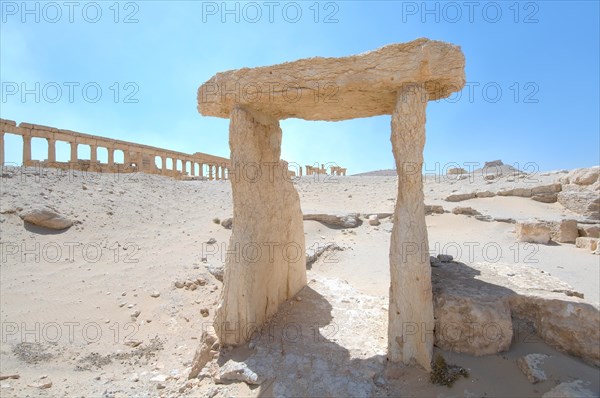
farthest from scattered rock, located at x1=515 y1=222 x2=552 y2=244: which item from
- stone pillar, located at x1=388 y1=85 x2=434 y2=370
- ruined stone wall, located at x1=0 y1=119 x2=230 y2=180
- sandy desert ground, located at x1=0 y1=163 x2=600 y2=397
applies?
ruined stone wall, located at x1=0 y1=119 x2=230 y2=180

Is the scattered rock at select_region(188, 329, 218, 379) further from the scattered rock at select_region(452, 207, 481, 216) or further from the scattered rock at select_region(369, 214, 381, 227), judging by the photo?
the scattered rock at select_region(452, 207, 481, 216)

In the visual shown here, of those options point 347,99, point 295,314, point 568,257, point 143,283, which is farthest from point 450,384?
point 568,257

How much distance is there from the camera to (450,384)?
3.24 metres

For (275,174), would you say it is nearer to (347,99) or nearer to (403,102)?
(347,99)

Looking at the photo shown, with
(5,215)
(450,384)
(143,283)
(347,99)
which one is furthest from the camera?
(5,215)

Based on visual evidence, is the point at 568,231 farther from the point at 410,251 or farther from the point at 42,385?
the point at 42,385

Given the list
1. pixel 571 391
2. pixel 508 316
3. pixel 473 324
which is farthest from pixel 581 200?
pixel 571 391

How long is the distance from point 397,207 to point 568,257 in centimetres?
693

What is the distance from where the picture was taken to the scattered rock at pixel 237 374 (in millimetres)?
3715

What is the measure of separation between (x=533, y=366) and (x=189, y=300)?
5429 millimetres

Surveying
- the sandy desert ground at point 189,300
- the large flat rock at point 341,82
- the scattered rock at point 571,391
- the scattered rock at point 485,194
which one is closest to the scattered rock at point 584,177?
the sandy desert ground at point 189,300

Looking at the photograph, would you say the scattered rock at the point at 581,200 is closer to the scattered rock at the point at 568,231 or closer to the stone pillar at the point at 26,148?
the scattered rock at the point at 568,231

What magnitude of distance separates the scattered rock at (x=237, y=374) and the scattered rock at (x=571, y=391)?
2.66 meters

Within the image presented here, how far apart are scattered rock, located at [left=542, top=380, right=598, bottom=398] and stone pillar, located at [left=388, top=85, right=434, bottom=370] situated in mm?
1033
